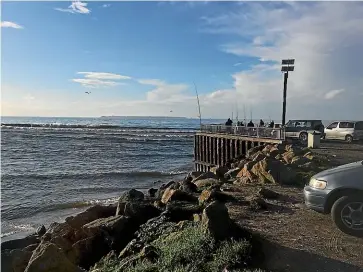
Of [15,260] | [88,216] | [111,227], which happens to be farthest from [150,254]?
[88,216]

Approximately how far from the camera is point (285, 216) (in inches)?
319

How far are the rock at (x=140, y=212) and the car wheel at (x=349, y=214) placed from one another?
4176 mm

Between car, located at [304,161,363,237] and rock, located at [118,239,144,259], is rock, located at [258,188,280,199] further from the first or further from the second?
rock, located at [118,239,144,259]

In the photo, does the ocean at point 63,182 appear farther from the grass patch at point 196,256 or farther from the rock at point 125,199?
A: the grass patch at point 196,256

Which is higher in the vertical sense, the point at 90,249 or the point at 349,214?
the point at 349,214

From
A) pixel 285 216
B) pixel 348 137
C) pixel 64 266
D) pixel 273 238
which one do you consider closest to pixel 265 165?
pixel 285 216

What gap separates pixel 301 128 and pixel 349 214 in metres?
25.6

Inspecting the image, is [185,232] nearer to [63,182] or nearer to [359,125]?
[63,182]

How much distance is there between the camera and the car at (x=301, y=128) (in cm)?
2895

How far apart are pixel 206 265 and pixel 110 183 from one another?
18.1 m

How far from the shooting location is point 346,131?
29812 mm

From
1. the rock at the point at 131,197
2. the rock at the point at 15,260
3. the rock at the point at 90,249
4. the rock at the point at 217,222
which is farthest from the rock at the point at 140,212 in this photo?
the rock at the point at 217,222

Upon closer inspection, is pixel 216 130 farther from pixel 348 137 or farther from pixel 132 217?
pixel 132 217

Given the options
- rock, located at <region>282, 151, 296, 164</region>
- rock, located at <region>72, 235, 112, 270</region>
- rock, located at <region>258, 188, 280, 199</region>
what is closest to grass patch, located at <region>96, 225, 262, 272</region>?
rock, located at <region>72, 235, 112, 270</region>
